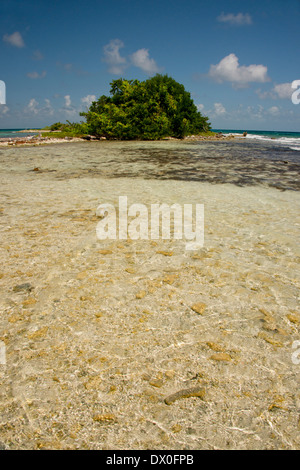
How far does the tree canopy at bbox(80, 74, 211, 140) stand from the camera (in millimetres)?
24266

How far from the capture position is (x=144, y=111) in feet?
80.5

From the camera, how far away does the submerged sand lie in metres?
1.13

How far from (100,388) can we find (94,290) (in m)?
0.84

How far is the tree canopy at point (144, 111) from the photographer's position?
79.6ft

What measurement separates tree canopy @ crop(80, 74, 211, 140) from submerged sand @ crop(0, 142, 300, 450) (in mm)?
23131

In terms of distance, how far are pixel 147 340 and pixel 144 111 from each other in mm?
25770

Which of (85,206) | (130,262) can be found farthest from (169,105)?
(130,262)

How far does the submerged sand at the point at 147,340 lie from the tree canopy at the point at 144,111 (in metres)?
23.1

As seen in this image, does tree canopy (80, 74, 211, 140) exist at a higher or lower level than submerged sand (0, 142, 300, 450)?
higher

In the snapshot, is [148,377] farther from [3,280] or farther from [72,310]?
[3,280]

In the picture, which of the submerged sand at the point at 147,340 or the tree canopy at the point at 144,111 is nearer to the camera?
the submerged sand at the point at 147,340

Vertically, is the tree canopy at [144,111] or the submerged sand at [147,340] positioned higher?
the tree canopy at [144,111]

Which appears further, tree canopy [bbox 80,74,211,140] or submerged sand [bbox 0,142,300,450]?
tree canopy [bbox 80,74,211,140]

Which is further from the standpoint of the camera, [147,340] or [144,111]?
[144,111]
